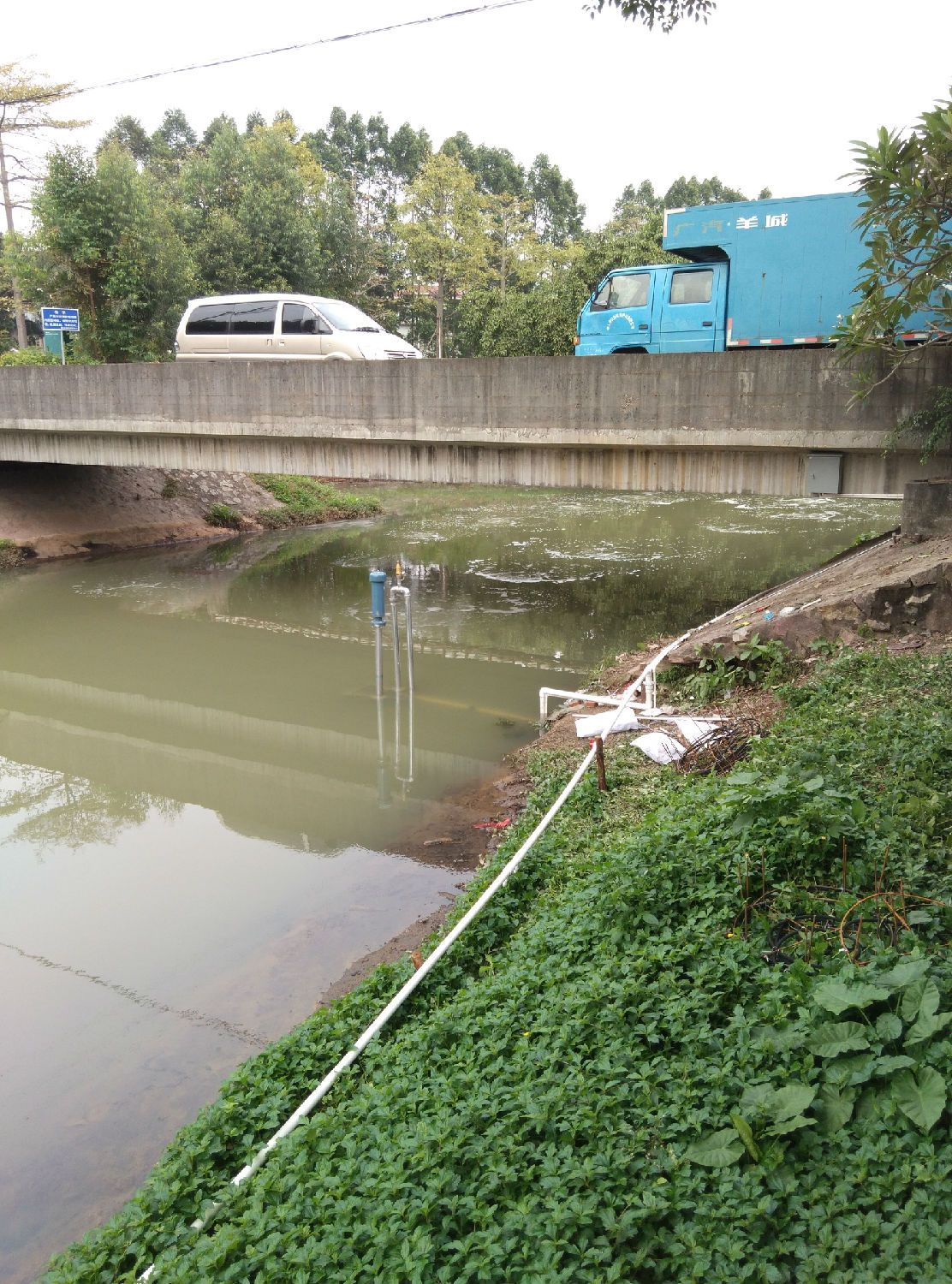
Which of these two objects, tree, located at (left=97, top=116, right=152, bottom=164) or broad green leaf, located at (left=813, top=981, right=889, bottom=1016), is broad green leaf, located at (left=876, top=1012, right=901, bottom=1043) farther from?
tree, located at (left=97, top=116, right=152, bottom=164)

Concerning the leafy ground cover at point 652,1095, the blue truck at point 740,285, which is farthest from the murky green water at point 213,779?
the blue truck at point 740,285

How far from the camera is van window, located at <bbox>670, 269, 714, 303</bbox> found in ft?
40.9

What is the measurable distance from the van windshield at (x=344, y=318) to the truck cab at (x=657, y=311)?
4489mm

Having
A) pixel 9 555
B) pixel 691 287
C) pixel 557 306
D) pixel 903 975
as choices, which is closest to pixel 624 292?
pixel 691 287

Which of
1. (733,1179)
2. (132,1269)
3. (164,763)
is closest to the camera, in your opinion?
(733,1179)

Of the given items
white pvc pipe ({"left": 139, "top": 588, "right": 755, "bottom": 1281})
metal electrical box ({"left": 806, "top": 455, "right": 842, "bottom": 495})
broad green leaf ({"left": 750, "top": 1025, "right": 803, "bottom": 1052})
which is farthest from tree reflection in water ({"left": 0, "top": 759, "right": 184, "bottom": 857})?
metal electrical box ({"left": 806, "top": 455, "right": 842, "bottom": 495})

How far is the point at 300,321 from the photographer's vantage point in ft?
51.6

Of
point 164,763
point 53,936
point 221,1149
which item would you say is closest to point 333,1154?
point 221,1149

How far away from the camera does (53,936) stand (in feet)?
21.7

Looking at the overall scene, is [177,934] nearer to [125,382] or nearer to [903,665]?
[903,665]

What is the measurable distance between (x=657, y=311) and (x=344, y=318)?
5.71 m

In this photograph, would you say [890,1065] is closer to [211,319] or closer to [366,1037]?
[366,1037]

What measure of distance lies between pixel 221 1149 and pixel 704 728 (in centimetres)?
517

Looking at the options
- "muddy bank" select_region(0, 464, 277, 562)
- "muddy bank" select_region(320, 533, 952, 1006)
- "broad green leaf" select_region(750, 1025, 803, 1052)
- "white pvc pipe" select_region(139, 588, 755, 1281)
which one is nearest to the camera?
"broad green leaf" select_region(750, 1025, 803, 1052)
